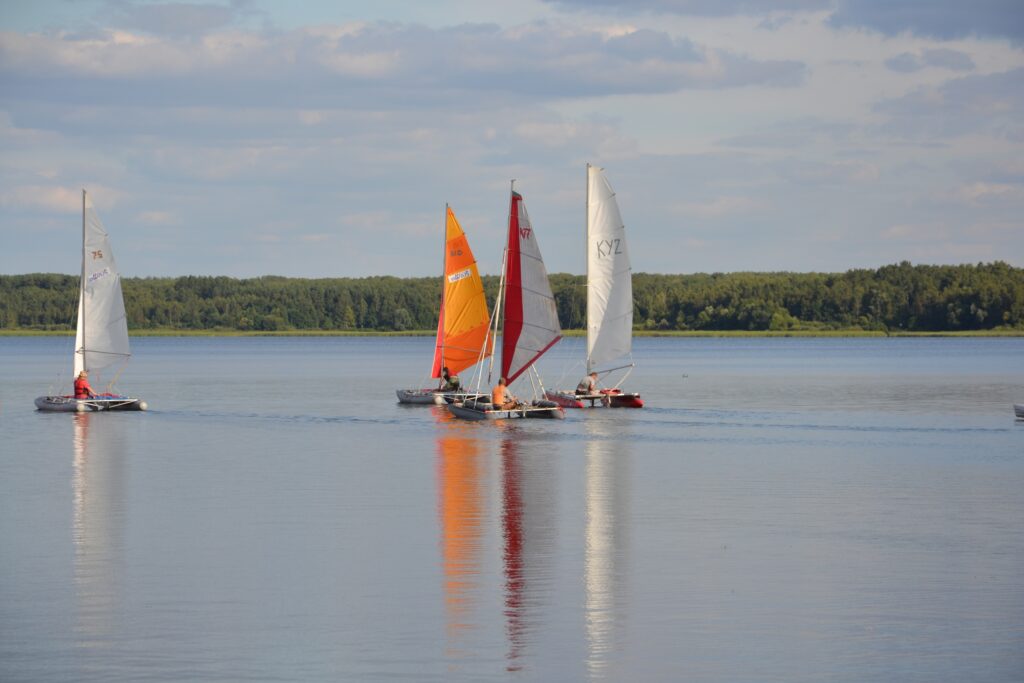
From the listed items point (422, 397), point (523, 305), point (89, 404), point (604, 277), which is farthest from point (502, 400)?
point (89, 404)

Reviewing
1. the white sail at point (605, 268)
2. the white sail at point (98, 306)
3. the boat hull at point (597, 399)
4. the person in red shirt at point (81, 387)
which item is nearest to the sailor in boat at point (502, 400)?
the boat hull at point (597, 399)

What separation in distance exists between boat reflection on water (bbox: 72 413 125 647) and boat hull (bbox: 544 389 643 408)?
67.4ft

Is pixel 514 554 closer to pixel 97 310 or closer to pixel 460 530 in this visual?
pixel 460 530

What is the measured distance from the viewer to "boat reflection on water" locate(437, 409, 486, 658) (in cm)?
1981

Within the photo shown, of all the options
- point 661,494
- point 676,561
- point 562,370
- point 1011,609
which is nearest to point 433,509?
point 661,494

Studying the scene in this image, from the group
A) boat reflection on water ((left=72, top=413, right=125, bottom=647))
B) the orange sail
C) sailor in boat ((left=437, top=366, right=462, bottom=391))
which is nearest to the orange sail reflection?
boat reflection on water ((left=72, top=413, right=125, bottom=647))

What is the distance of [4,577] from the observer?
2294 cm

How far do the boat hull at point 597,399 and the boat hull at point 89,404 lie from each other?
17.2m

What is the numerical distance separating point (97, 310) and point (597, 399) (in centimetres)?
2126

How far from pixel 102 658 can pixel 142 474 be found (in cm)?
2163

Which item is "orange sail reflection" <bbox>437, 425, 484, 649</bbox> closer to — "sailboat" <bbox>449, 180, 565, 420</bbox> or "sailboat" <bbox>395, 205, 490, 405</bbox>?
"sailboat" <bbox>449, 180, 565, 420</bbox>

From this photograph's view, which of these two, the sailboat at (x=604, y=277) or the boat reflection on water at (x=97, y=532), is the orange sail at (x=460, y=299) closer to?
the sailboat at (x=604, y=277)

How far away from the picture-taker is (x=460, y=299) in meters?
66.5

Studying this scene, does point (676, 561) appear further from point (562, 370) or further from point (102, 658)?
point (562, 370)
